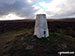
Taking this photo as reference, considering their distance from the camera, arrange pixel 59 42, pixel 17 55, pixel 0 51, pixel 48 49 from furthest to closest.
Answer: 1. pixel 59 42
2. pixel 0 51
3. pixel 48 49
4. pixel 17 55

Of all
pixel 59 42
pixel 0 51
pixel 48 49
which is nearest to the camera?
pixel 48 49

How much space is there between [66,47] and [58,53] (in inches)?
127

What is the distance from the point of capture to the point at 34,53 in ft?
58.6

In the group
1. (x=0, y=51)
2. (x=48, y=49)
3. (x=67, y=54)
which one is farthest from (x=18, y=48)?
(x=67, y=54)

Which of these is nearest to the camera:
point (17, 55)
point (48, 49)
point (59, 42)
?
point (17, 55)

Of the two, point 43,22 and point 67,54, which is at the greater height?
point 43,22

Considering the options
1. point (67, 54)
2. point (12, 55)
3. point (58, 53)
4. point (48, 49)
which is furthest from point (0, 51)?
point (67, 54)

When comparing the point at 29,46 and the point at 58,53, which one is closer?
the point at 58,53

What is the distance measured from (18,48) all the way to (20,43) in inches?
77.9

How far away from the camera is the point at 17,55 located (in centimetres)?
1769

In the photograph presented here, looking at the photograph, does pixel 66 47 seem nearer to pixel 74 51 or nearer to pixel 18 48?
pixel 74 51

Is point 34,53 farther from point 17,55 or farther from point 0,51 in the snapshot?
point 0,51

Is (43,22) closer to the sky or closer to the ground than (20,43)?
closer to the sky

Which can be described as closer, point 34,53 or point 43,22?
point 34,53
